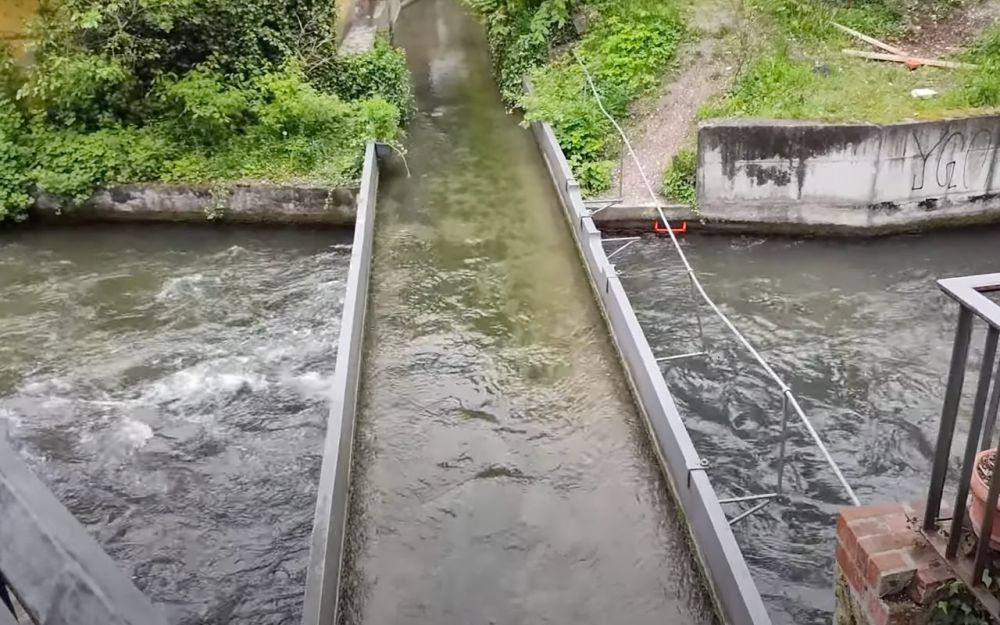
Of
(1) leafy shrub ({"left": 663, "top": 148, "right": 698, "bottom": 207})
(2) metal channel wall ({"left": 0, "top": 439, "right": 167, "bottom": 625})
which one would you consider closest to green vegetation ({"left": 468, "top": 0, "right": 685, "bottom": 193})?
(1) leafy shrub ({"left": 663, "top": 148, "right": 698, "bottom": 207})

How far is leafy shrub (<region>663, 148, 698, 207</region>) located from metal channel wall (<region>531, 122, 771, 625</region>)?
1.89m

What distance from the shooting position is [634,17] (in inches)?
631

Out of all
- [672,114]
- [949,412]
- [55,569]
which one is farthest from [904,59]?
[55,569]

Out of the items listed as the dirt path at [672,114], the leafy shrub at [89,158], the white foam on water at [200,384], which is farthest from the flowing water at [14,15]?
the dirt path at [672,114]

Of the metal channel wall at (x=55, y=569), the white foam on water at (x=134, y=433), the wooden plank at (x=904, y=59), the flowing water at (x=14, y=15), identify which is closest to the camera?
the metal channel wall at (x=55, y=569)

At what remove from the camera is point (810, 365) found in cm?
992

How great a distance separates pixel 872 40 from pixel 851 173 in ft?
13.2

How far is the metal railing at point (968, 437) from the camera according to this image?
2869mm

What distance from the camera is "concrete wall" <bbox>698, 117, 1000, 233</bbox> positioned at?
39.2 ft

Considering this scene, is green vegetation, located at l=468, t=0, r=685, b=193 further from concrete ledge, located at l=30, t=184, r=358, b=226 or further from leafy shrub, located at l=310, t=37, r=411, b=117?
concrete ledge, located at l=30, t=184, r=358, b=226

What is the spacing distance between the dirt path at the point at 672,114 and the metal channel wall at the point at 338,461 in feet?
13.8

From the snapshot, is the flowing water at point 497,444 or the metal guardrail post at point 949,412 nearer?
the metal guardrail post at point 949,412

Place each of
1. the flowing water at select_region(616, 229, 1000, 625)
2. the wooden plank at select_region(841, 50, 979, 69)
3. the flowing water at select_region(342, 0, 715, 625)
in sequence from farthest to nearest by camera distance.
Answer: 1. the wooden plank at select_region(841, 50, 979, 69)
2. the flowing water at select_region(616, 229, 1000, 625)
3. the flowing water at select_region(342, 0, 715, 625)

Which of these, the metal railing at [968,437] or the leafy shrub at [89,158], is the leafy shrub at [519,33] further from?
the metal railing at [968,437]
